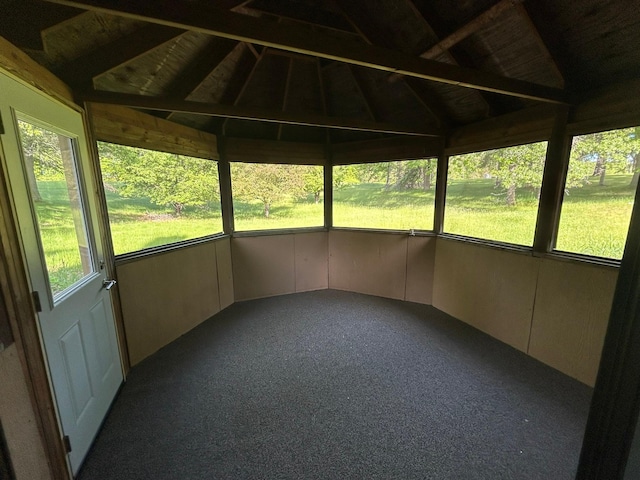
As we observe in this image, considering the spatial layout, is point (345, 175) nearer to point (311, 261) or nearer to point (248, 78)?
point (311, 261)

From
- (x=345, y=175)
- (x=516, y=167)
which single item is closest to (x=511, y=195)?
(x=516, y=167)

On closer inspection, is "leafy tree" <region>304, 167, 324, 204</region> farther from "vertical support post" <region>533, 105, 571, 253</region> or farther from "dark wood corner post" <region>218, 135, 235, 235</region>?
"vertical support post" <region>533, 105, 571, 253</region>

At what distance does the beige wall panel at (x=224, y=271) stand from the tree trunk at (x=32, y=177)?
7.10 ft

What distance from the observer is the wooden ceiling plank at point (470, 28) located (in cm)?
179

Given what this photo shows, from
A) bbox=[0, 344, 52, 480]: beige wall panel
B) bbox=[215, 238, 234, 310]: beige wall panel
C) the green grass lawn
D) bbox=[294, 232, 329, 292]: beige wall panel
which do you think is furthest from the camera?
bbox=[294, 232, 329, 292]: beige wall panel

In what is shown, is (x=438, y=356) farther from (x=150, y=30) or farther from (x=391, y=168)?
(x=150, y=30)

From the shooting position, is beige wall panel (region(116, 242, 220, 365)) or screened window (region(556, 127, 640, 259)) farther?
beige wall panel (region(116, 242, 220, 365))

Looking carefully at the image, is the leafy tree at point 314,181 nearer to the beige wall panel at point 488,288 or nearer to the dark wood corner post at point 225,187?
the dark wood corner post at point 225,187

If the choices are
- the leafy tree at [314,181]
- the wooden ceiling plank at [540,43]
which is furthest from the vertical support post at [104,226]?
the wooden ceiling plank at [540,43]

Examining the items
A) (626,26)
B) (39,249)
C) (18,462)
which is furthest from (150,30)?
(626,26)

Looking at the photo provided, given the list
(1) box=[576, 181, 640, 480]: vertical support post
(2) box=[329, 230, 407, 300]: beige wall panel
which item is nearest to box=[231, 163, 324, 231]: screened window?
(2) box=[329, 230, 407, 300]: beige wall panel

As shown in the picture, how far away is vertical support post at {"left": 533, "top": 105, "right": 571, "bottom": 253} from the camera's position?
2.41 metres

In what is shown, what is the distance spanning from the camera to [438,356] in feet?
8.82

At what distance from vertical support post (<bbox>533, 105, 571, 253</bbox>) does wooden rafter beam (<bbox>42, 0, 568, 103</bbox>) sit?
2.05 feet
